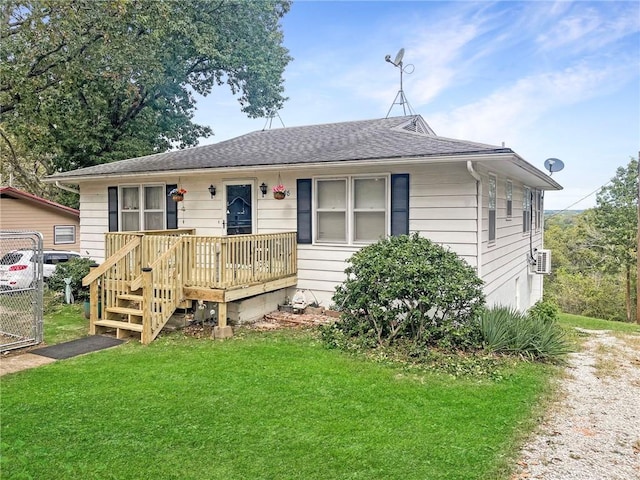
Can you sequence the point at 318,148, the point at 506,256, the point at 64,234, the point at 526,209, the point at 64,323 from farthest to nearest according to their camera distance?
the point at 64,234
the point at 526,209
the point at 506,256
the point at 318,148
the point at 64,323

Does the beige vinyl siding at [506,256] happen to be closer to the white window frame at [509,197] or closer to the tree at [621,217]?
the white window frame at [509,197]

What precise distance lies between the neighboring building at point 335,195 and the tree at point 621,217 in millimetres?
17206

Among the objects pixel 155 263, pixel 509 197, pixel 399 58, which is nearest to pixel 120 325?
pixel 155 263

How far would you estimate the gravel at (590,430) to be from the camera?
3410 mm

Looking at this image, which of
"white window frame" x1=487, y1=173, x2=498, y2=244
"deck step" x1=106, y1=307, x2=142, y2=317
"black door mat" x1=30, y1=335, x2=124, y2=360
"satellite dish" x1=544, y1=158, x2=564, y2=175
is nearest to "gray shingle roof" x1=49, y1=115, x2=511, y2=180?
"white window frame" x1=487, y1=173, x2=498, y2=244

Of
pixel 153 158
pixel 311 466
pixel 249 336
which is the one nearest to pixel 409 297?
pixel 249 336

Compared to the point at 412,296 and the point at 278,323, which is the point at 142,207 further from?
the point at 412,296

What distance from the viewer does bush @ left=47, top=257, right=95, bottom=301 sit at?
10258 millimetres

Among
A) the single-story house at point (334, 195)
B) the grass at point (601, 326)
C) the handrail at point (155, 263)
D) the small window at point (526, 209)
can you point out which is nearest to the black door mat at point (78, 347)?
the handrail at point (155, 263)

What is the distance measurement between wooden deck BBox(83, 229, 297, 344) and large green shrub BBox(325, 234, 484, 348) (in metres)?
1.63

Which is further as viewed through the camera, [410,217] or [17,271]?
[17,271]

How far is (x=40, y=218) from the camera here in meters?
18.3

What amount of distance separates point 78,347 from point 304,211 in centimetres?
428

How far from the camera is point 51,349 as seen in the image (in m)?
6.46
